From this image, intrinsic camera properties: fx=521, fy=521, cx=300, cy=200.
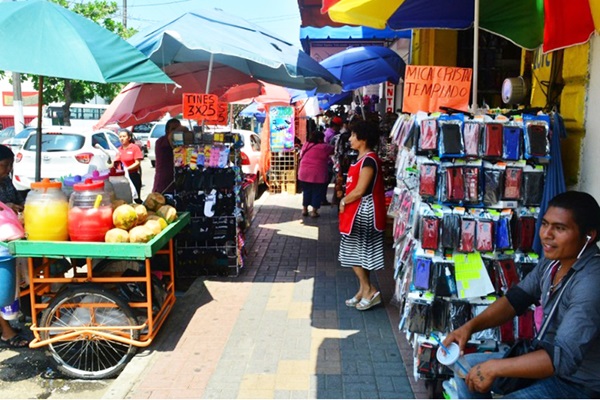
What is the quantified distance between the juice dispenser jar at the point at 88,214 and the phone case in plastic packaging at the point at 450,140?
2.60 meters

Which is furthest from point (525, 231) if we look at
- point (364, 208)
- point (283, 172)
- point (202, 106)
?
point (283, 172)

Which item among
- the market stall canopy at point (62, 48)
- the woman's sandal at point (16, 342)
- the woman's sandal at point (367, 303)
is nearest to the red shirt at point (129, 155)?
the woman's sandal at point (16, 342)

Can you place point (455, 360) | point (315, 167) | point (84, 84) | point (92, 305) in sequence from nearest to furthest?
point (455, 360) → point (92, 305) → point (315, 167) → point (84, 84)

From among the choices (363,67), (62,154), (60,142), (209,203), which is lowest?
(209,203)

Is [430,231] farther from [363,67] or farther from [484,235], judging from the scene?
[363,67]

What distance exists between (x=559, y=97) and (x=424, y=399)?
2.54 meters

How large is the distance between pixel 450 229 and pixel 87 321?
2955mm

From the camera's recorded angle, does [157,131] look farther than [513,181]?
Yes

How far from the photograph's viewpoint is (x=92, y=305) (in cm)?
412

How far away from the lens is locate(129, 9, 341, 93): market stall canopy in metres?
5.52

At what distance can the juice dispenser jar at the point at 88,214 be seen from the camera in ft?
13.2

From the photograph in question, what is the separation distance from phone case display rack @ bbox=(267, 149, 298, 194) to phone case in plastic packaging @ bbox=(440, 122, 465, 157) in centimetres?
1006

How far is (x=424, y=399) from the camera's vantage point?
361 cm

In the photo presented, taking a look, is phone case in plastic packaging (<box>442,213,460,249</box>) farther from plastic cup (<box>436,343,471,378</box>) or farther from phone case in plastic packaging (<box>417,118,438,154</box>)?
plastic cup (<box>436,343,471,378</box>)
